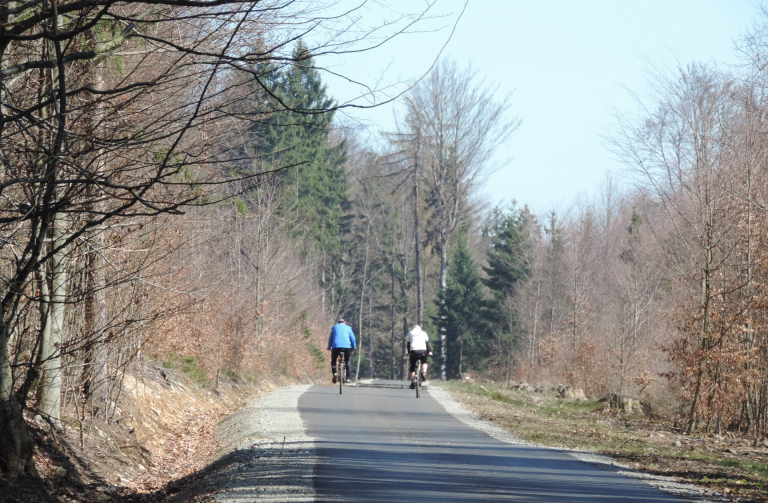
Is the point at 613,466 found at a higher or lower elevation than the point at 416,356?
lower

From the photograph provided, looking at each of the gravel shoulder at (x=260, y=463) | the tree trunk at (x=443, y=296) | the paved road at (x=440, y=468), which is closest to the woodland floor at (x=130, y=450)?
the gravel shoulder at (x=260, y=463)

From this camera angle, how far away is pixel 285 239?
1559 inches

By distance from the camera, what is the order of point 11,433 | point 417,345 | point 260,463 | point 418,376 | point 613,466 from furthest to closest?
point 418,376, point 417,345, point 613,466, point 260,463, point 11,433

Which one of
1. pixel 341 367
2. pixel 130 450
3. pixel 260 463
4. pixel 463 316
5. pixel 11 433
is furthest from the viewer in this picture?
pixel 463 316

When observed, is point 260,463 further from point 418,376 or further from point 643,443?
point 418,376

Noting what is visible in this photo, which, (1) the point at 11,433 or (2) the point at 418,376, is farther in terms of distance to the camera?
(2) the point at 418,376

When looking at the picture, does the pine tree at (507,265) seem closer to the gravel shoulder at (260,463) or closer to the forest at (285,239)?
the forest at (285,239)

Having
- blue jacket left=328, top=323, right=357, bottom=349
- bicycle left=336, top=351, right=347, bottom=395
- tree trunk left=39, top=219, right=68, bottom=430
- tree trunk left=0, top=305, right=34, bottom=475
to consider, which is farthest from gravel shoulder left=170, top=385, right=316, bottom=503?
bicycle left=336, top=351, right=347, bottom=395

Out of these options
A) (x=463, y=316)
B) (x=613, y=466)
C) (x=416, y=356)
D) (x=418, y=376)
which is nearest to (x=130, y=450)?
(x=613, y=466)

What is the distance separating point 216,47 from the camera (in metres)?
8.96

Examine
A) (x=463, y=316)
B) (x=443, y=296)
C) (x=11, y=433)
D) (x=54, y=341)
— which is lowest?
(x=11, y=433)

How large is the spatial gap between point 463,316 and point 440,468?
160ft

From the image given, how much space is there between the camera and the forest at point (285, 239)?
7328 millimetres

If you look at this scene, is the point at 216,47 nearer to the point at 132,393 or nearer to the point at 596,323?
the point at 132,393
